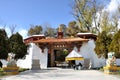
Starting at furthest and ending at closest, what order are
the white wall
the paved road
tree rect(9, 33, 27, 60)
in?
the white wall → tree rect(9, 33, 27, 60) → the paved road

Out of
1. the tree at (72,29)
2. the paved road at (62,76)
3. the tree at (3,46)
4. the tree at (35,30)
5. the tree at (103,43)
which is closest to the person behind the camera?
the paved road at (62,76)

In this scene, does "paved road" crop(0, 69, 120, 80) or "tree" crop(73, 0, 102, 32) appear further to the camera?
"tree" crop(73, 0, 102, 32)

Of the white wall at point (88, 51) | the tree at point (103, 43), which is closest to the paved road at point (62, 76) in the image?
the tree at point (103, 43)

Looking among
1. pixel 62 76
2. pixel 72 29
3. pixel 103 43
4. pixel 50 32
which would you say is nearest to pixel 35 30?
pixel 50 32

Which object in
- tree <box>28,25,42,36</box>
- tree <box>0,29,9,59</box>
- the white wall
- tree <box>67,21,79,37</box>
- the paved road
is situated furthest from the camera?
tree <box>28,25,42,36</box>

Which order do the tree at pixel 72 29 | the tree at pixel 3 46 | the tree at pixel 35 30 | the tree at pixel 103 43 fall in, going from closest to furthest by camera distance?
the tree at pixel 3 46, the tree at pixel 103 43, the tree at pixel 72 29, the tree at pixel 35 30

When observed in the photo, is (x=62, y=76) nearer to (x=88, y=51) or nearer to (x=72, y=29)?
(x=88, y=51)

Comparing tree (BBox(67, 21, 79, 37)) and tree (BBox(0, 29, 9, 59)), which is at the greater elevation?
tree (BBox(67, 21, 79, 37))

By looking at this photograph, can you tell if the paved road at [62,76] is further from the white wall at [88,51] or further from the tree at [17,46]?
the white wall at [88,51]

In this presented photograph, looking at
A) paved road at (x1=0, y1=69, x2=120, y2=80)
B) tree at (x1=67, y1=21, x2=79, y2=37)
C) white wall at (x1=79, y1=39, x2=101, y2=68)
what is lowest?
paved road at (x1=0, y1=69, x2=120, y2=80)

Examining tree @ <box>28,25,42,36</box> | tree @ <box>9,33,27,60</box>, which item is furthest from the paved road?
tree @ <box>28,25,42,36</box>

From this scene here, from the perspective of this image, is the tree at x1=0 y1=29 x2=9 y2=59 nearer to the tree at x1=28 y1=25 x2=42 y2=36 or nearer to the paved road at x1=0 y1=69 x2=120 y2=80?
the paved road at x1=0 y1=69 x2=120 y2=80

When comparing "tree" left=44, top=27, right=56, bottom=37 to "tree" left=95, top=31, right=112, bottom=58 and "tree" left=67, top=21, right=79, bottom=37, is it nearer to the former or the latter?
"tree" left=67, top=21, right=79, bottom=37

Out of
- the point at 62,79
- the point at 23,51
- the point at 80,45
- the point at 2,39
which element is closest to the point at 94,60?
the point at 80,45
